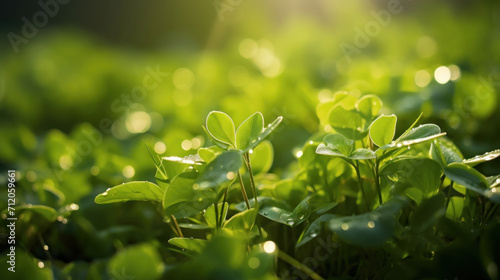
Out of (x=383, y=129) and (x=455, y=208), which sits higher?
(x=383, y=129)

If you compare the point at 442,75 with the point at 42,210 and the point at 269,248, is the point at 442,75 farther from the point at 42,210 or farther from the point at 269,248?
the point at 42,210

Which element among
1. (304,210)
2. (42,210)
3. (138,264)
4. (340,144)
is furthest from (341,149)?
(42,210)

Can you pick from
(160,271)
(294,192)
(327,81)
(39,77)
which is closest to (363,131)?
(294,192)

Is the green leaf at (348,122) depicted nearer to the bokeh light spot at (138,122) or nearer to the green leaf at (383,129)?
the green leaf at (383,129)

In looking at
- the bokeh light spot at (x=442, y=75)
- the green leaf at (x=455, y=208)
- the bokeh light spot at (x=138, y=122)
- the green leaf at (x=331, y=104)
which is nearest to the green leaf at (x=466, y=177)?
the green leaf at (x=455, y=208)

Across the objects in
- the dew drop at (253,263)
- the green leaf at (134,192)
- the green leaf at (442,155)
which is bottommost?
the dew drop at (253,263)

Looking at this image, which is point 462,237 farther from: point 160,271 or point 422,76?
point 422,76

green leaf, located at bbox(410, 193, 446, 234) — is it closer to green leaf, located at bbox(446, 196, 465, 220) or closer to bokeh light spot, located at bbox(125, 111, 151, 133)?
green leaf, located at bbox(446, 196, 465, 220)
